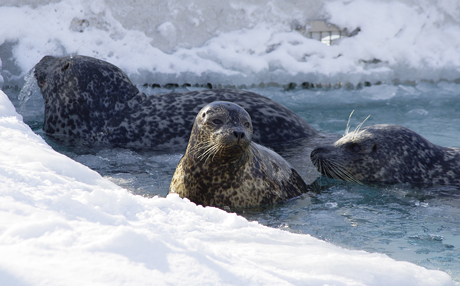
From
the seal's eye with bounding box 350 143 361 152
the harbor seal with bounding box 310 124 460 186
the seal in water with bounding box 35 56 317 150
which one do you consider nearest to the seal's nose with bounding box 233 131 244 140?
the harbor seal with bounding box 310 124 460 186

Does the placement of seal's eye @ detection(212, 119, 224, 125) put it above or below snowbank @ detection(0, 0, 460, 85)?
below

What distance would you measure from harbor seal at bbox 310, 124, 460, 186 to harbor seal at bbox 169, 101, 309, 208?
46.3 inches

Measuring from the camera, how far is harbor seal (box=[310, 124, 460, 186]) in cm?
520

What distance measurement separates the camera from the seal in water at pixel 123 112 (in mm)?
6258

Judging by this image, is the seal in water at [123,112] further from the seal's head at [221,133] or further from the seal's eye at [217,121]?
the seal's eye at [217,121]

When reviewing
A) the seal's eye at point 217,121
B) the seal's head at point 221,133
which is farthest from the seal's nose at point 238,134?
the seal's eye at point 217,121

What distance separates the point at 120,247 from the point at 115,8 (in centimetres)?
885

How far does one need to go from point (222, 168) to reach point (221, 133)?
38cm

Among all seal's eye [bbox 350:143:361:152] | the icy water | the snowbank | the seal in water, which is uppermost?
the snowbank

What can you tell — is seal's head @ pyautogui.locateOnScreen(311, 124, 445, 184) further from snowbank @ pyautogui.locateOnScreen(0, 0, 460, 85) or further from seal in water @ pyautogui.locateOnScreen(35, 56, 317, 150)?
snowbank @ pyautogui.locateOnScreen(0, 0, 460, 85)

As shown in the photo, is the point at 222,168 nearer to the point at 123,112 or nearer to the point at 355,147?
the point at 355,147

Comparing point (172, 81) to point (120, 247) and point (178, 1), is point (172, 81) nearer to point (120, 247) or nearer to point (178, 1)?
point (178, 1)

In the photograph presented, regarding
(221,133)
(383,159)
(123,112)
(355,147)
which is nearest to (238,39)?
(123,112)

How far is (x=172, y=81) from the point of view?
31.2 ft
